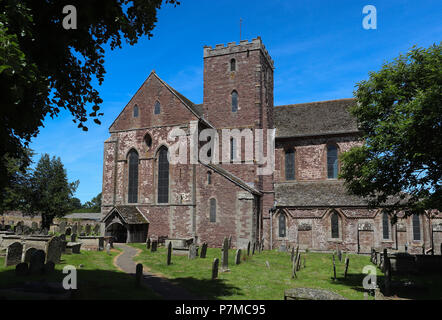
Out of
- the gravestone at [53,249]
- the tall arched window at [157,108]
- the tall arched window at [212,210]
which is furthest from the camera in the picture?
the tall arched window at [157,108]

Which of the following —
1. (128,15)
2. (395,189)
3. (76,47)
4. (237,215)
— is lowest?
(237,215)

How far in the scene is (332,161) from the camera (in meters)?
31.1

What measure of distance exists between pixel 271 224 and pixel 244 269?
1235 centimetres

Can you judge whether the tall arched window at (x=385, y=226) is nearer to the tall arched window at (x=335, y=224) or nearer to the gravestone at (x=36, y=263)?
the tall arched window at (x=335, y=224)

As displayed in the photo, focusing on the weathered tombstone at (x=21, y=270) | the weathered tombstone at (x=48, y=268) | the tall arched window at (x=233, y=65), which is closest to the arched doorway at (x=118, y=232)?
the weathered tombstone at (x=48, y=268)

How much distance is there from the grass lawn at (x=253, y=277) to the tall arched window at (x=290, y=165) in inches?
434

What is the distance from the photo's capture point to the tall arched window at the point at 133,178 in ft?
101

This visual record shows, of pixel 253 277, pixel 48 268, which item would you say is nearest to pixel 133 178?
pixel 48 268

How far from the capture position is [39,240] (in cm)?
1823

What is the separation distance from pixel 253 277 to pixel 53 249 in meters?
10.0

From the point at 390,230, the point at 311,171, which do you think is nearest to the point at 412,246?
the point at 390,230

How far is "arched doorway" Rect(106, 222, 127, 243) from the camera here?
94.9ft

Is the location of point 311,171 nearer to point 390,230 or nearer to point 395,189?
point 390,230

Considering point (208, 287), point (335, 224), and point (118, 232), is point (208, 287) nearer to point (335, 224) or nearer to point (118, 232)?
point (335, 224)
